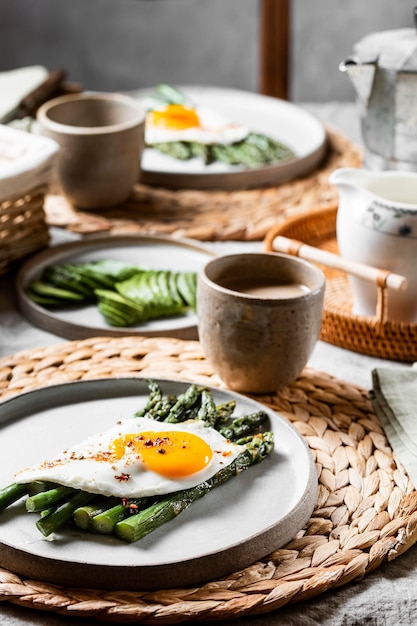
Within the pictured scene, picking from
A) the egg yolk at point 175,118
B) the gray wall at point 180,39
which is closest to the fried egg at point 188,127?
the egg yolk at point 175,118

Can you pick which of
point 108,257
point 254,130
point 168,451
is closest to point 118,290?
point 108,257

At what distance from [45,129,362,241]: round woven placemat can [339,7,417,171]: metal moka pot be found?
21 centimetres

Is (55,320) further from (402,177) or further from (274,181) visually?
(274,181)

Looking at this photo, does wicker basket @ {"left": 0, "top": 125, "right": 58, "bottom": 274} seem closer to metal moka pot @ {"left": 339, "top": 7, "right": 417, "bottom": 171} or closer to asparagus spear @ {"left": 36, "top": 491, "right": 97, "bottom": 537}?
metal moka pot @ {"left": 339, "top": 7, "right": 417, "bottom": 171}

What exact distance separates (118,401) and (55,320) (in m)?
0.37

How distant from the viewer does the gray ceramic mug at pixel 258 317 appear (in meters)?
1.50

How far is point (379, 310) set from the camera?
1.73m

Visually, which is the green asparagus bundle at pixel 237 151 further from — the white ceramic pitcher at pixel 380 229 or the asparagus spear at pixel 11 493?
the asparagus spear at pixel 11 493

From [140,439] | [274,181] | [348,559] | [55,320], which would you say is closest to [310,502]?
[348,559]

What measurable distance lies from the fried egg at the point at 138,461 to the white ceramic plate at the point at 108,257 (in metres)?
0.48

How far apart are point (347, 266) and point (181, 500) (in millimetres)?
641

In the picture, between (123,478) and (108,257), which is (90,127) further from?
(123,478)

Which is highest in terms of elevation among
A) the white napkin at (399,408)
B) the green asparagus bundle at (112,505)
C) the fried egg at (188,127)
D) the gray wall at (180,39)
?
the green asparagus bundle at (112,505)

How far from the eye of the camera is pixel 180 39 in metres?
5.51
